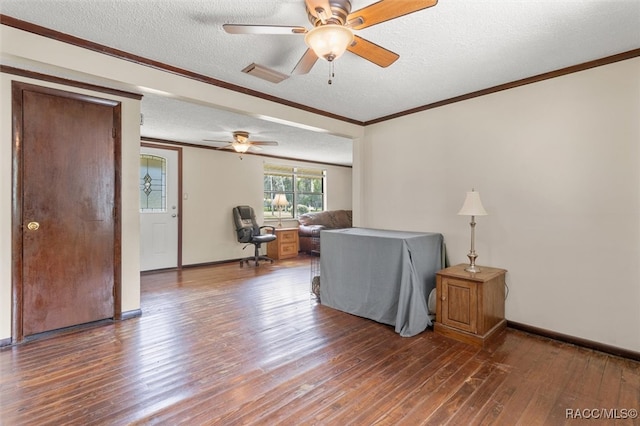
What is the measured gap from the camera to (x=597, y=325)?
2525mm

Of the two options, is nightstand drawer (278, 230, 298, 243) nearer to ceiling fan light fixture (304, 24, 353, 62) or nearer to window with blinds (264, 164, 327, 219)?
window with blinds (264, 164, 327, 219)

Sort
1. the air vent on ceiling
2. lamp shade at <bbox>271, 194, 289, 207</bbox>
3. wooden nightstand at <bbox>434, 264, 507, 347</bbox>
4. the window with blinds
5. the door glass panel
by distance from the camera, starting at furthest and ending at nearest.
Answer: the window with blinds < lamp shade at <bbox>271, 194, 289, 207</bbox> < the door glass panel < wooden nightstand at <bbox>434, 264, 507, 347</bbox> < the air vent on ceiling

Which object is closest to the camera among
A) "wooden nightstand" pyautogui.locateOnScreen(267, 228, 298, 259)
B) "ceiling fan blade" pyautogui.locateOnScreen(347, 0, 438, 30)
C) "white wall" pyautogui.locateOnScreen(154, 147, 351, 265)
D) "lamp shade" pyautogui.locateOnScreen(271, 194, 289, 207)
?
"ceiling fan blade" pyautogui.locateOnScreen(347, 0, 438, 30)

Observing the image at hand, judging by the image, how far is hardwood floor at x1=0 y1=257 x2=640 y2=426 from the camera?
1.75 m

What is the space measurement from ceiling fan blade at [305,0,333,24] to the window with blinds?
540 centimetres

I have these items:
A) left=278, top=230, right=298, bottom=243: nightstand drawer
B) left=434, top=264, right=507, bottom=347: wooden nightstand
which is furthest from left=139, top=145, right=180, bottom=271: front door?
left=434, top=264, right=507, bottom=347: wooden nightstand

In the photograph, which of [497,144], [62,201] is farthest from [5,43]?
[497,144]

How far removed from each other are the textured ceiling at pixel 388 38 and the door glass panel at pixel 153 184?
3102mm

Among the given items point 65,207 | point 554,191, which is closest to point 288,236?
point 65,207

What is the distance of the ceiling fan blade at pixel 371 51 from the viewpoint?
6.24 ft

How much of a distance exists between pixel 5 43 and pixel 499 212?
13.6ft

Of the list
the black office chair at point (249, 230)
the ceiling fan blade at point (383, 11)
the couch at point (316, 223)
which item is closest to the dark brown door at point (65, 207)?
the ceiling fan blade at point (383, 11)

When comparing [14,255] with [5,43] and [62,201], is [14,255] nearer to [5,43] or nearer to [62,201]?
[62,201]

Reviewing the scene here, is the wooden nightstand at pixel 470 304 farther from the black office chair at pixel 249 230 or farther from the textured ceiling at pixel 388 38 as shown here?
the black office chair at pixel 249 230
